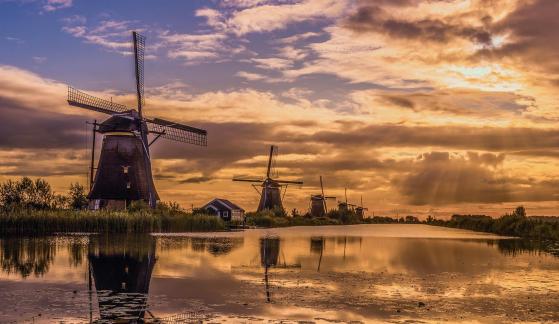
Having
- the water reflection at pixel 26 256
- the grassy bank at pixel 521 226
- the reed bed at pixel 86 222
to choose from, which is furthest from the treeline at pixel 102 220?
the grassy bank at pixel 521 226

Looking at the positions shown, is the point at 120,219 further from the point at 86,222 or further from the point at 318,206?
the point at 318,206

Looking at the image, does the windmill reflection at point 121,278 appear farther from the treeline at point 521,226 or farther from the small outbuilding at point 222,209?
the small outbuilding at point 222,209

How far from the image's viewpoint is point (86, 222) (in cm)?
4688

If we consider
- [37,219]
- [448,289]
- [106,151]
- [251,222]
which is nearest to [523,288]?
[448,289]

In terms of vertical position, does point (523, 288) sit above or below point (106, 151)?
below

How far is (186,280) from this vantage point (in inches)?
782

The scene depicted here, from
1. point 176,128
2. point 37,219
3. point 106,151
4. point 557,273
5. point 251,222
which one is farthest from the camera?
point 251,222

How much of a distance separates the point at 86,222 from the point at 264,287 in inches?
1242

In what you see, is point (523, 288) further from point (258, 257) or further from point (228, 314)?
point (258, 257)

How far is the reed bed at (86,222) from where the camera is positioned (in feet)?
141

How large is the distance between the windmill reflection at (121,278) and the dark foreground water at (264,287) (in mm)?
31

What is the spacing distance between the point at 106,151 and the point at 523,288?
42.6 metres

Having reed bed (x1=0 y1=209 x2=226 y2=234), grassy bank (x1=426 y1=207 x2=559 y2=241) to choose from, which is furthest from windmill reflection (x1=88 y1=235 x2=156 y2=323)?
grassy bank (x1=426 y1=207 x2=559 y2=241)

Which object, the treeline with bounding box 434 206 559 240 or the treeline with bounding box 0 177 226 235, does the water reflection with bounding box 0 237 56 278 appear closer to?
the treeline with bounding box 0 177 226 235
